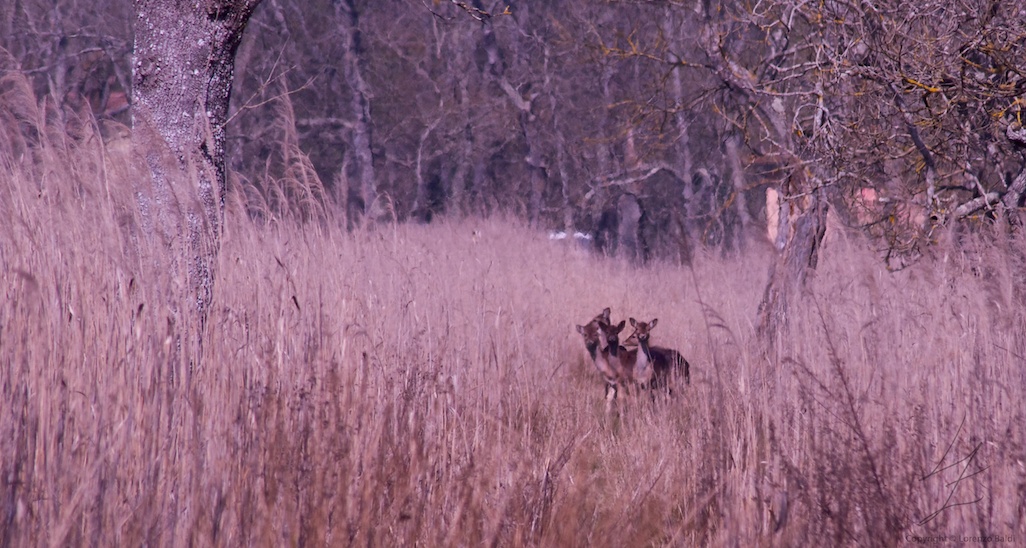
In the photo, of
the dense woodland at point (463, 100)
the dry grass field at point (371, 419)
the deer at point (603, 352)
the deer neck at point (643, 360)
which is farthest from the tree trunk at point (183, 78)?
the dense woodland at point (463, 100)

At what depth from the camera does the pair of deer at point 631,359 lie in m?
6.64

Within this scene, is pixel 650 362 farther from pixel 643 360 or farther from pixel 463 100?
pixel 463 100

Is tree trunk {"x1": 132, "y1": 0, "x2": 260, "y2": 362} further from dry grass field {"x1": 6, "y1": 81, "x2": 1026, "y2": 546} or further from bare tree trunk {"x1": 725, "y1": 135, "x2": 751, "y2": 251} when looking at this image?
bare tree trunk {"x1": 725, "y1": 135, "x2": 751, "y2": 251}

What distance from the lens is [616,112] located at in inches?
773

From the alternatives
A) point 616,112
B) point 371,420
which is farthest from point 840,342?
point 616,112

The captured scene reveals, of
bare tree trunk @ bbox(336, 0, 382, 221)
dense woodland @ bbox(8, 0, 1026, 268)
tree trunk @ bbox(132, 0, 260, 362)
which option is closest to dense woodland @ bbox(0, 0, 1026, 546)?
tree trunk @ bbox(132, 0, 260, 362)

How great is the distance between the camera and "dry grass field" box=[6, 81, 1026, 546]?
2631mm

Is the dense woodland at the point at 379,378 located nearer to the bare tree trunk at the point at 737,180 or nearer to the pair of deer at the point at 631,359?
the pair of deer at the point at 631,359

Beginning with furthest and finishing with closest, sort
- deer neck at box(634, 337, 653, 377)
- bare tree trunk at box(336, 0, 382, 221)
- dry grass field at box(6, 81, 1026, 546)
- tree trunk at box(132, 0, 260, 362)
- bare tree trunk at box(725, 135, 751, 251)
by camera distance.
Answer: bare tree trunk at box(336, 0, 382, 221) → bare tree trunk at box(725, 135, 751, 251) → deer neck at box(634, 337, 653, 377) → tree trunk at box(132, 0, 260, 362) → dry grass field at box(6, 81, 1026, 546)

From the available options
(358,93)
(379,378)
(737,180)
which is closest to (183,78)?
(379,378)

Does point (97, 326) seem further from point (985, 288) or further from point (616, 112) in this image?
point (616, 112)

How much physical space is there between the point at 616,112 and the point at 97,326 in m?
17.4

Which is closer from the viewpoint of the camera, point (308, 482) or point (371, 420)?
point (308, 482)

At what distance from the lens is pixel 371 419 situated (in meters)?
3.48
